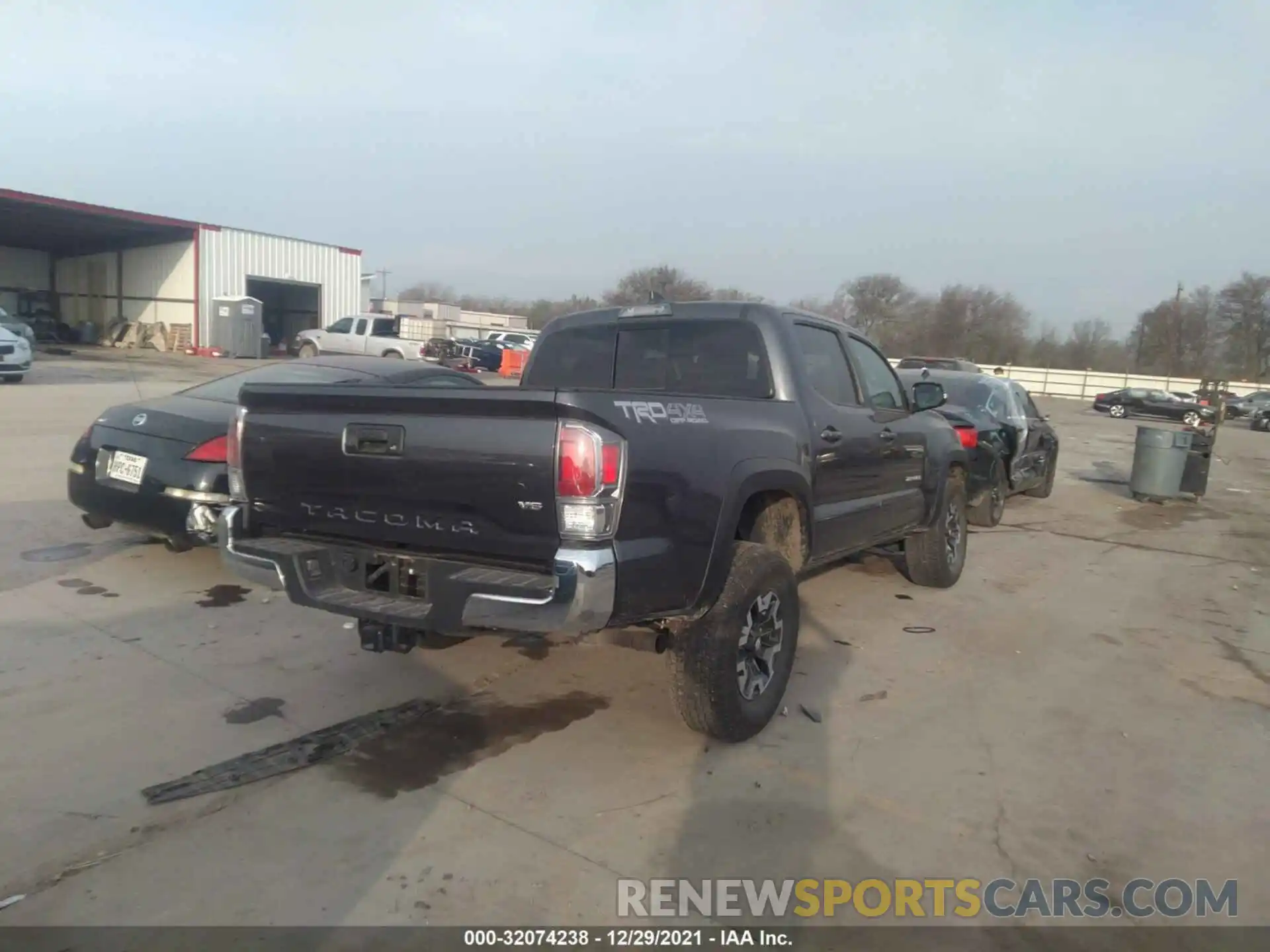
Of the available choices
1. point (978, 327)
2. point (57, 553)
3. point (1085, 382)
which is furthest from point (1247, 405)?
point (57, 553)

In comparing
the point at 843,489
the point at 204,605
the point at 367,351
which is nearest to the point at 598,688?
the point at 843,489

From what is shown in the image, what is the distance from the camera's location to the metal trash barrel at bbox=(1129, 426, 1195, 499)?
12.3 meters

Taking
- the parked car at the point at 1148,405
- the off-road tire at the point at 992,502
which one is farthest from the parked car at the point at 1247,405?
the off-road tire at the point at 992,502

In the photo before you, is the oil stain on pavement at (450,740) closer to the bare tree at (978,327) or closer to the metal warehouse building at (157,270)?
the metal warehouse building at (157,270)

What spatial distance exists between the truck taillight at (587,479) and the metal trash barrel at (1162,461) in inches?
448

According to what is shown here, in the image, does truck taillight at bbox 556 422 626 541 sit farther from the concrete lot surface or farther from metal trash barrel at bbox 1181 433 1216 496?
metal trash barrel at bbox 1181 433 1216 496

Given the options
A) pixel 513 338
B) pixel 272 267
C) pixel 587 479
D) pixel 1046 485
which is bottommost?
pixel 1046 485

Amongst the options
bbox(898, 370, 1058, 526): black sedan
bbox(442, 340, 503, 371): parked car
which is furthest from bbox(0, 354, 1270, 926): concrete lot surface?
bbox(442, 340, 503, 371): parked car

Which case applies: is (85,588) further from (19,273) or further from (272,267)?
(19,273)

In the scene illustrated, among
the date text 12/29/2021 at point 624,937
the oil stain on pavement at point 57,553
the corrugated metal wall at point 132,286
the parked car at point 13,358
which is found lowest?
the date text 12/29/2021 at point 624,937

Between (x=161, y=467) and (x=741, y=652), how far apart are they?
3.89 meters

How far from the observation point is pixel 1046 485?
12344 millimetres

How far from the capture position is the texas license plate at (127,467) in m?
5.74

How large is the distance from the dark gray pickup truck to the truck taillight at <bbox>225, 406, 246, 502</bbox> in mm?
15
